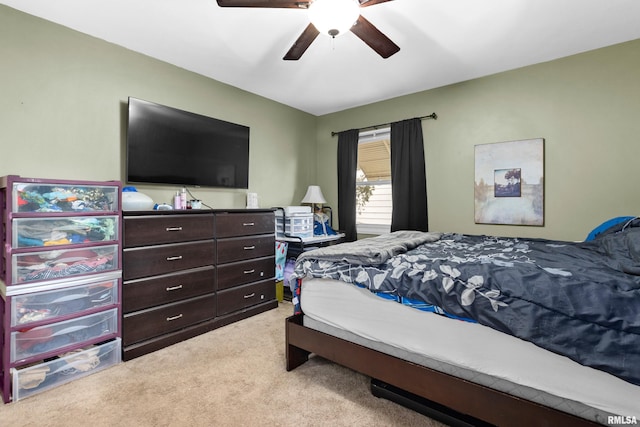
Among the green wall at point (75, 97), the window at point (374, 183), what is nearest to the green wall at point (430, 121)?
the green wall at point (75, 97)

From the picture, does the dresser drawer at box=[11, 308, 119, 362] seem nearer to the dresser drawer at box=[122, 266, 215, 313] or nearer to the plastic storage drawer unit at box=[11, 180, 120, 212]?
the dresser drawer at box=[122, 266, 215, 313]

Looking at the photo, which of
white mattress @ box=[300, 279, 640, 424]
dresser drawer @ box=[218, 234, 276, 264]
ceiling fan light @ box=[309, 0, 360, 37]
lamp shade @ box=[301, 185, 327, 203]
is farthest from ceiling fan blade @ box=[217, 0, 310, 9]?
lamp shade @ box=[301, 185, 327, 203]

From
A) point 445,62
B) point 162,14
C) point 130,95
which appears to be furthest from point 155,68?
point 445,62

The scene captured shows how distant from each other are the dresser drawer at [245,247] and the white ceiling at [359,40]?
1714 mm

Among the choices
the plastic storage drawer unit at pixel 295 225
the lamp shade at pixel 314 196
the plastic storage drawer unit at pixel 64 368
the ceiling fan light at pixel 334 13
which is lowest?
the plastic storage drawer unit at pixel 64 368

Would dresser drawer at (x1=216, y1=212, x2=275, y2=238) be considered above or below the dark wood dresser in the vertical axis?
above

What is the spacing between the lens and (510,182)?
3127mm

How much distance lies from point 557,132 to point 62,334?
4.29 m

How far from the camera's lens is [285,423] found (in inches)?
61.5

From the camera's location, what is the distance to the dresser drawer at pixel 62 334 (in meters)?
1.84

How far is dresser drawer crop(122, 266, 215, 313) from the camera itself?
7.53 feet

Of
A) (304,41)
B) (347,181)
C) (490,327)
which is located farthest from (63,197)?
(347,181)

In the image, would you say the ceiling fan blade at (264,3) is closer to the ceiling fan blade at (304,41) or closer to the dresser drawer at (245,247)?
the ceiling fan blade at (304,41)

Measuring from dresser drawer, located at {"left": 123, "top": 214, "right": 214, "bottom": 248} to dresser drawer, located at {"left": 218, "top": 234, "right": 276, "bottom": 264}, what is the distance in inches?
7.6
